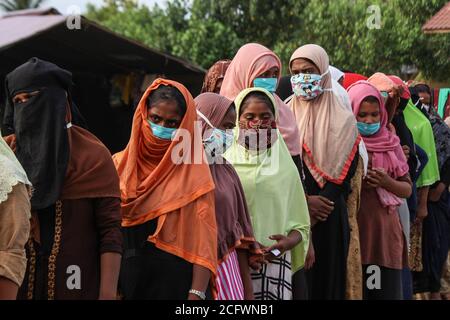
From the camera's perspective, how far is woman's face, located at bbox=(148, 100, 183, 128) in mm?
3775

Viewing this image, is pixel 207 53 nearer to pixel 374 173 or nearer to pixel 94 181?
pixel 374 173

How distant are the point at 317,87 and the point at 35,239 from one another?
2.37 m

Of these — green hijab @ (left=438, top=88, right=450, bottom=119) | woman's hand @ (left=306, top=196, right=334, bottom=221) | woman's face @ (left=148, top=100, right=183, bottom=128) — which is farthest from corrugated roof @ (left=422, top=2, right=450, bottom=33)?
woman's face @ (left=148, top=100, right=183, bottom=128)

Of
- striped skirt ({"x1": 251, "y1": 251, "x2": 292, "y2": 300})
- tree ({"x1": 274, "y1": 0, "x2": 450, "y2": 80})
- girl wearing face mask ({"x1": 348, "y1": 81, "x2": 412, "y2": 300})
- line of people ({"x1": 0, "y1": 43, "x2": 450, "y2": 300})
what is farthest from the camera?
tree ({"x1": 274, "y1": 0, "x2": 450, "y2": 80})

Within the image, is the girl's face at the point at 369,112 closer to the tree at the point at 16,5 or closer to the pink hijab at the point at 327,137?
the pink hijab at the point at 327,137

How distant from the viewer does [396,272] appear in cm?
551

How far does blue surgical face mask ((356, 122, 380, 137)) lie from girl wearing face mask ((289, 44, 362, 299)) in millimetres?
311

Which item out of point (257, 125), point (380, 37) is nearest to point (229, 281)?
point (257, 125)

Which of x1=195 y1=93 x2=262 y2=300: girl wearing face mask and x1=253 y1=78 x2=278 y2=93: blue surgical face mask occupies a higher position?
x1=253 y1=78 x2=278 y2=93: blue surgical face mask

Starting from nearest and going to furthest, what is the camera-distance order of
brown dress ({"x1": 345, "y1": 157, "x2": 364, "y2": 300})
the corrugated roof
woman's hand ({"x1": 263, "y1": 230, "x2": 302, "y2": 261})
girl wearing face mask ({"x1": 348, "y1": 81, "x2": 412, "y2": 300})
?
woman's hand ({"x1": 263, "y1": 230, "x2": 302, "y2": 261}) < brown dress ({"x1": 345, "y1": 157, "x2": 364, "y2": 300}) < girl wearing face mask ({"x1": 348, "y1": 81, "x2": 412, "y2": 300}) < the corrugated roof

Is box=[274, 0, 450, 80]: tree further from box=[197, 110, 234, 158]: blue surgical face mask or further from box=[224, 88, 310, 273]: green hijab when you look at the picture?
box=[197, 110, 234, 158]: blue surgical face mask

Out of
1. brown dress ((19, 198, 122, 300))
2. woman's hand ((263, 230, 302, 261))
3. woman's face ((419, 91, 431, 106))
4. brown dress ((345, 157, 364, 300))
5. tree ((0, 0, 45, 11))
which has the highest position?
tree ((0, 0, 45, 11))

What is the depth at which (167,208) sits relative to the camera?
372cm
